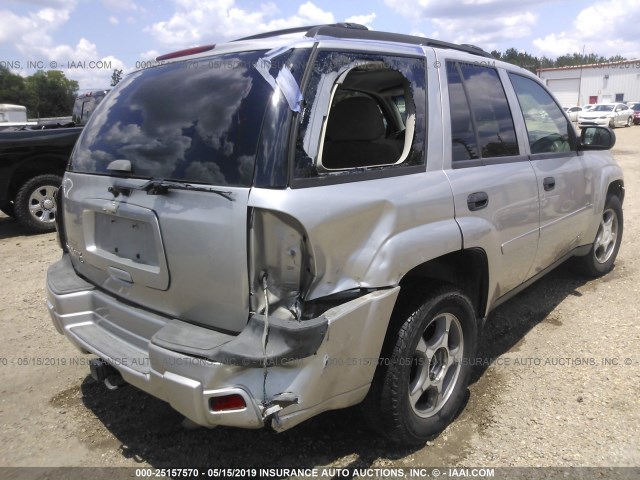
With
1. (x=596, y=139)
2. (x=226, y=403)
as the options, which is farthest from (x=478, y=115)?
(x=226, y=403)

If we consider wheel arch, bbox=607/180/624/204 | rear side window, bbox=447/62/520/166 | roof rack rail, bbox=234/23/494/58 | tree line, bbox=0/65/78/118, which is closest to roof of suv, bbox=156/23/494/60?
roof rack rail, bbox=234/23/494/58

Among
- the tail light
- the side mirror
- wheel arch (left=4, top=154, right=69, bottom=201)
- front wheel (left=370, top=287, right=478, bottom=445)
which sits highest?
the side mirror

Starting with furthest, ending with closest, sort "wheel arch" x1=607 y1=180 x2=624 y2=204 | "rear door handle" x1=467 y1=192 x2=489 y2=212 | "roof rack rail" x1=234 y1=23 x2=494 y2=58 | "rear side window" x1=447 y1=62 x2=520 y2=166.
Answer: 1. "wheel arch" x1=607 y1=180 x2=624 y2=204
2. "rear side window" x1=447 y1=62 x2=520 y2=166
3. "rear door handle" x1=467 y1=192 x2=489 y2=212
4. "roof rack rail" x1=234 y1=23 x2=494 y2=58

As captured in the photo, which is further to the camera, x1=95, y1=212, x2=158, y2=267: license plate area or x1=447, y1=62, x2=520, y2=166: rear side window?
x1=447, y1=62, x2=520, y2=166: rear side window

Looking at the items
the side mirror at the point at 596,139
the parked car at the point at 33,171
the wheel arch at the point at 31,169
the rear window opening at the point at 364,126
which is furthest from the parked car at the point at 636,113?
the rear window opening at the point at 364,126

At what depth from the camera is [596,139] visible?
4.20 m

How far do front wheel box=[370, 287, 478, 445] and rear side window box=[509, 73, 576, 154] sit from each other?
1460 millimetres

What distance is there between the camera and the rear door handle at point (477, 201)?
2705mm

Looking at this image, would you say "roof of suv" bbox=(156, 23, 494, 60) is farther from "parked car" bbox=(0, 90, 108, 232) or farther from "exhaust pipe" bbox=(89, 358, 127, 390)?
"parked car" bbox=(0, 90, 108, 232)

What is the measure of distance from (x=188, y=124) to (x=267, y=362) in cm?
110

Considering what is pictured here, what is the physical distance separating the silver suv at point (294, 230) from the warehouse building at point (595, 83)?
54968mm

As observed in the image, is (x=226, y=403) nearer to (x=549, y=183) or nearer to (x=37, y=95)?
(x=549, y=183)

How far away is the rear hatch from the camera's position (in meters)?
2.01

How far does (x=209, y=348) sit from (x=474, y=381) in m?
1.99
